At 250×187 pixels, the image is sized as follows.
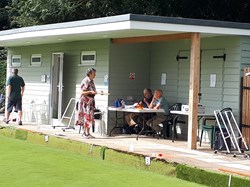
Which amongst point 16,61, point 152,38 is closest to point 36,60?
point 16,61

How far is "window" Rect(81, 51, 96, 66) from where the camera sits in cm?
1474

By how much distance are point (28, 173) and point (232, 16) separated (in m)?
14.7

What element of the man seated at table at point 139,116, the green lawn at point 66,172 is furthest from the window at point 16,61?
the green lawn at point 66,172

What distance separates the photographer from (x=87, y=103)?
12859 mm

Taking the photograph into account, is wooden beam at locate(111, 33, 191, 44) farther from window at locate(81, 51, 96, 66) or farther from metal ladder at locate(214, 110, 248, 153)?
metal ladder at locate(214, 110, 248, 153)

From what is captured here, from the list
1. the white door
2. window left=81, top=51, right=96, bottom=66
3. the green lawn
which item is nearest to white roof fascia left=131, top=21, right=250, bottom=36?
the green lawn

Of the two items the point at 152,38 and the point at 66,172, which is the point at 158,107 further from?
the point at 66,172

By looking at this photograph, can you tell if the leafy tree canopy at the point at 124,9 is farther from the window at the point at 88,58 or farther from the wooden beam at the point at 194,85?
the wooden beam at the point at 194,85

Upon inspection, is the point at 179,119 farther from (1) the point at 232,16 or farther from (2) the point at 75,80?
(1) the point at 232,16

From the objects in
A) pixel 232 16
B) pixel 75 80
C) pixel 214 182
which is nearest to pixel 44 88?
pixel 75 80

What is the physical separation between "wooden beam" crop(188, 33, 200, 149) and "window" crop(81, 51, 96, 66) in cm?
382

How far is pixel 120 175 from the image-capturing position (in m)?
8.80

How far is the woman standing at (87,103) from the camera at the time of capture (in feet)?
41.8

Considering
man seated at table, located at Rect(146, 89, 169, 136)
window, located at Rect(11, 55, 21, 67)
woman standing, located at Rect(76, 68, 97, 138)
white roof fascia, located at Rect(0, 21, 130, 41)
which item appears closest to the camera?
white roof fascia, located at Rect(0, 21, 130, 41)
